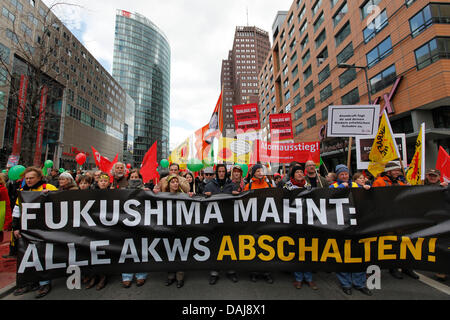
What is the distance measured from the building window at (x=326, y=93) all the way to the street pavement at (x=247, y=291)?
2684 cm

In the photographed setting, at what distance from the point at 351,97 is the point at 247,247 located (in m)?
24.6

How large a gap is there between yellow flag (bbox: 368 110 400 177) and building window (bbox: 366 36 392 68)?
60.5 ft

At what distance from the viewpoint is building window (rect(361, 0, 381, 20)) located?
18736 mm

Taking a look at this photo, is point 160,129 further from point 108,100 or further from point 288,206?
point 288,206

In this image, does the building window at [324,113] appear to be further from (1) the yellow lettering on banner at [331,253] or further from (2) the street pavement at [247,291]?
(1) the yellow lettering on banner at [331,253]

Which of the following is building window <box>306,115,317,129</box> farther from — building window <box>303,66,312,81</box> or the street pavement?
the street pavement

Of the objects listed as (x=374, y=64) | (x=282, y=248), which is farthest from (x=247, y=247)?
(x=374, y=64)

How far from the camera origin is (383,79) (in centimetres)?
1772

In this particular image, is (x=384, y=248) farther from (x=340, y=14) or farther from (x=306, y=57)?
(x=306, y=57)

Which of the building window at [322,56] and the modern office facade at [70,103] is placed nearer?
the modern office facade at [70,103]

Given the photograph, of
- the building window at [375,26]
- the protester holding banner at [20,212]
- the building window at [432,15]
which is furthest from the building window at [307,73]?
the protester holding banner at [20,212]

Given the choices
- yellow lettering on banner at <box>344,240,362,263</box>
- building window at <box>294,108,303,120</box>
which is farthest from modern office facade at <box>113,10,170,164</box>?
yellow lettering on banner at <box>344,240,362,263</box>

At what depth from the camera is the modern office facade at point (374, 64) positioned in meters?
13.9
